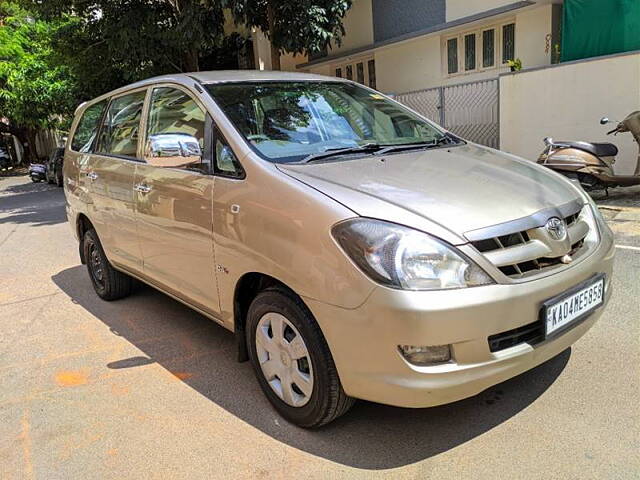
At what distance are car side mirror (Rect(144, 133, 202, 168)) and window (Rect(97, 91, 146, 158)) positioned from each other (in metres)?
0.91

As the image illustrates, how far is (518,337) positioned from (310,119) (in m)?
1.83

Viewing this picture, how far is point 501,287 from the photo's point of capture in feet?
7.33

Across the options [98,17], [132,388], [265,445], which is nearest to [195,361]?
[132,388]

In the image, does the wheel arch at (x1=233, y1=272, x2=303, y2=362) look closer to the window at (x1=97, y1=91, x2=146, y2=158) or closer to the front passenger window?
the front passenger window

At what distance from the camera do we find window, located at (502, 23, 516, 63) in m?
11.5

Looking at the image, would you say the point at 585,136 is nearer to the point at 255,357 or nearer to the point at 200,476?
the point at 255,357

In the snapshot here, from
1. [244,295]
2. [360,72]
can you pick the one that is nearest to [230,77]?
[244,295]

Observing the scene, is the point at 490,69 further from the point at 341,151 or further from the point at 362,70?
the point at 341,151

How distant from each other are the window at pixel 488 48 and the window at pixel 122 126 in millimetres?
9739

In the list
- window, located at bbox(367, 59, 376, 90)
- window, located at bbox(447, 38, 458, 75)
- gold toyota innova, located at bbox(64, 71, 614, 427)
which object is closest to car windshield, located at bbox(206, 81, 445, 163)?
gold toyota innova, located at bbox(64, 71, 614, 427)

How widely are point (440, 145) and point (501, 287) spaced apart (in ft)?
4.97

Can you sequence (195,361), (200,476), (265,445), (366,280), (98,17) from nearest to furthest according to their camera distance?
(366,280) → (200,476) → (265,445) → (195,361) → (98,17)

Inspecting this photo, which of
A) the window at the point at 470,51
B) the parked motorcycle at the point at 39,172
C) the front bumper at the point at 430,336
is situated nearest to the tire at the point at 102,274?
the front bumper at the point at 430,336

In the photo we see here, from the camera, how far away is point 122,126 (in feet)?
14.5
